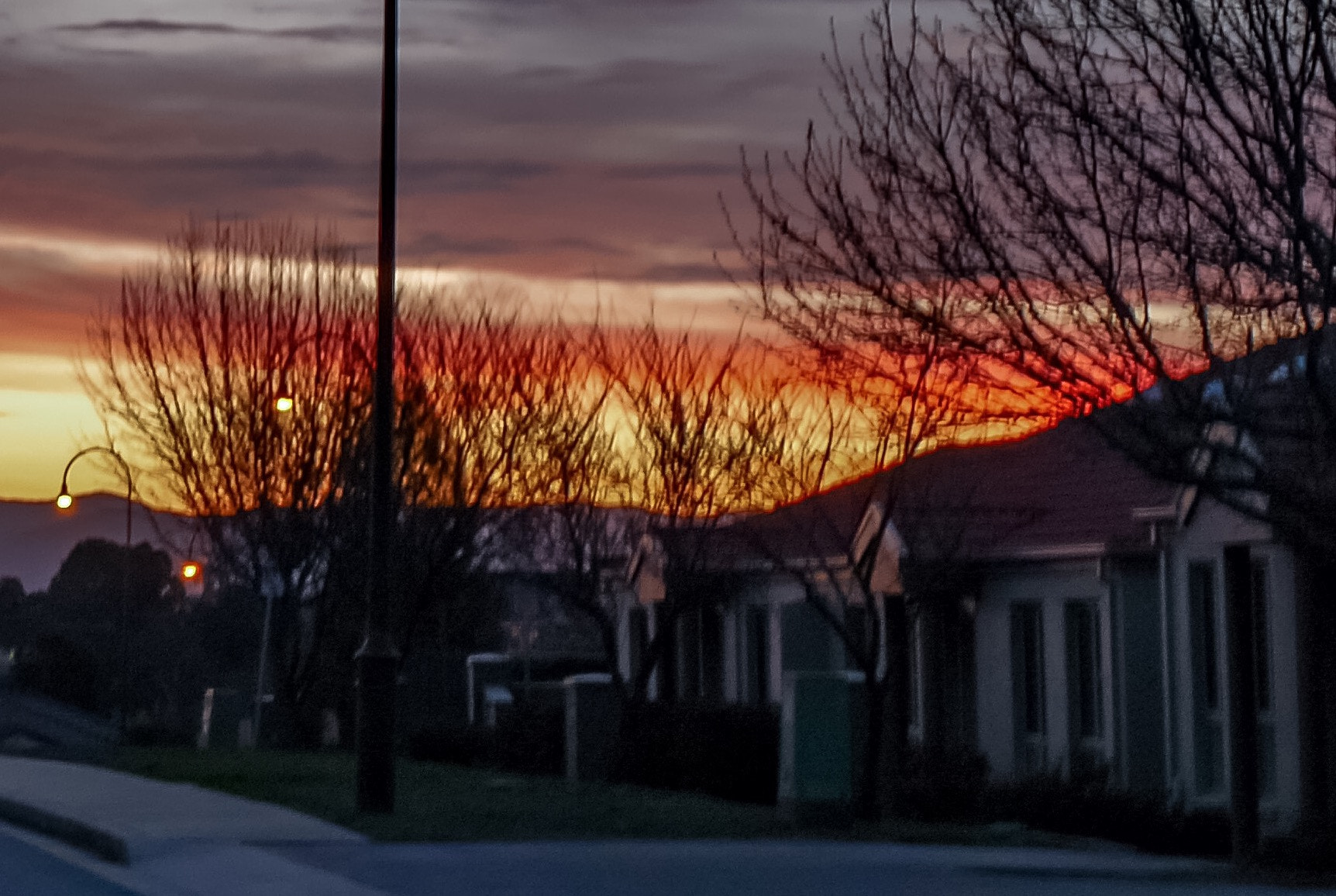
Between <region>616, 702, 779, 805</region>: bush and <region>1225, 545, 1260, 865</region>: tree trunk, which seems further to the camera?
<region>616, 702, 779, 805</region>: bush

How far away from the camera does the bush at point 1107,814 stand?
19.9 meters

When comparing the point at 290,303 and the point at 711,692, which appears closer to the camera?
the point at 290,303

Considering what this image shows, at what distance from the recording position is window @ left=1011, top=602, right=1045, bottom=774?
83.1ft

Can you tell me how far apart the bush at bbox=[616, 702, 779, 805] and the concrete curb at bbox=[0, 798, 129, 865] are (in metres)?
9.03

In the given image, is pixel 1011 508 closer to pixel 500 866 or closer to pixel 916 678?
pixel 916 678

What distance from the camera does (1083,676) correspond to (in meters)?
24.6

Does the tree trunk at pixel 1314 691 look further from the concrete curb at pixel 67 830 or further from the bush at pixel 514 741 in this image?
the bush at pixel 514 741

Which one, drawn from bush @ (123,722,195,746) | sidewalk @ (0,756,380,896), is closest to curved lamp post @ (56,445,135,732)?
bush @ (123,722,195,746)

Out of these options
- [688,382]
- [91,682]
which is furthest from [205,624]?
[688,382]

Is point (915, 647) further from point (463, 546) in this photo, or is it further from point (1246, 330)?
point (1246, 330)

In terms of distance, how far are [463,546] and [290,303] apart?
500 centimetres

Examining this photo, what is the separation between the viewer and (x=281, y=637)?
3584 cm

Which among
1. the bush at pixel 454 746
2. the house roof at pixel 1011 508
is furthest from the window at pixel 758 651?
the bush at pixel 454 746

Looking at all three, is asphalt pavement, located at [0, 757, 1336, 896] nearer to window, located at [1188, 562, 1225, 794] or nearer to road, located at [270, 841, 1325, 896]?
road, located at [270, 841, 1325, 896]
